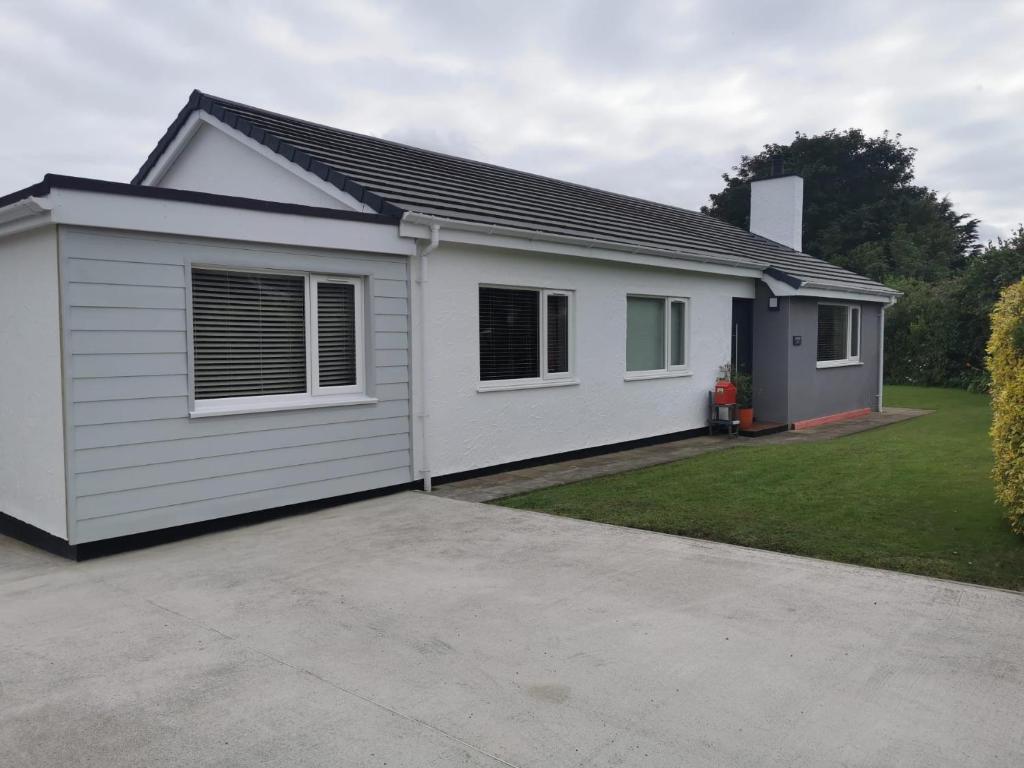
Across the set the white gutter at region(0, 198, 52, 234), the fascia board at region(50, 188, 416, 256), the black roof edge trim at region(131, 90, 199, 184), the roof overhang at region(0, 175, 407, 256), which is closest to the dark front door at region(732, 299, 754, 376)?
the fascia board at region(50, 188, 416, 256)

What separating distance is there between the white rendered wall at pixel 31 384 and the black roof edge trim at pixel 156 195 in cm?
42

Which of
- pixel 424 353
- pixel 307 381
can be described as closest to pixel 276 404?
pixel 307 381

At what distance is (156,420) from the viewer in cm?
625

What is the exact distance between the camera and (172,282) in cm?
630

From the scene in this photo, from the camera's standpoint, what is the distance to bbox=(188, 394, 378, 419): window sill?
21.8ft

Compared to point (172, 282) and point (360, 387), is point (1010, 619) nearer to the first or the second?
point (360, 387)

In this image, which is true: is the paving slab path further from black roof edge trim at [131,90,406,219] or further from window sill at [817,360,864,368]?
black roof edge trim at [131,90,406,219]

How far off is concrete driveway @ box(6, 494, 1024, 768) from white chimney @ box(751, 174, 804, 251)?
1539cm

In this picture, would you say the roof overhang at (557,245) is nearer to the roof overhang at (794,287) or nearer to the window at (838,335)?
the roof overhang at (794,287)

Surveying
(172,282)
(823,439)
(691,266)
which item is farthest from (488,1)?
(823,439)

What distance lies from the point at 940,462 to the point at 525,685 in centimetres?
846

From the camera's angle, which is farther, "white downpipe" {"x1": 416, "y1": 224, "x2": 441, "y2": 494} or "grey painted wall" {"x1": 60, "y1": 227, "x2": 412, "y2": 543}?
"white downpipe" {"x1": 416, "y1": 224, "x2": 441, "y2": 494}

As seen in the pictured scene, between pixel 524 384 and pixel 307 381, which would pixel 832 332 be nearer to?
pixel 524 384

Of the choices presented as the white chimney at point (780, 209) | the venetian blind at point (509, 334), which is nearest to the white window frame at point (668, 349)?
the venetian blind at point (509, 334)
